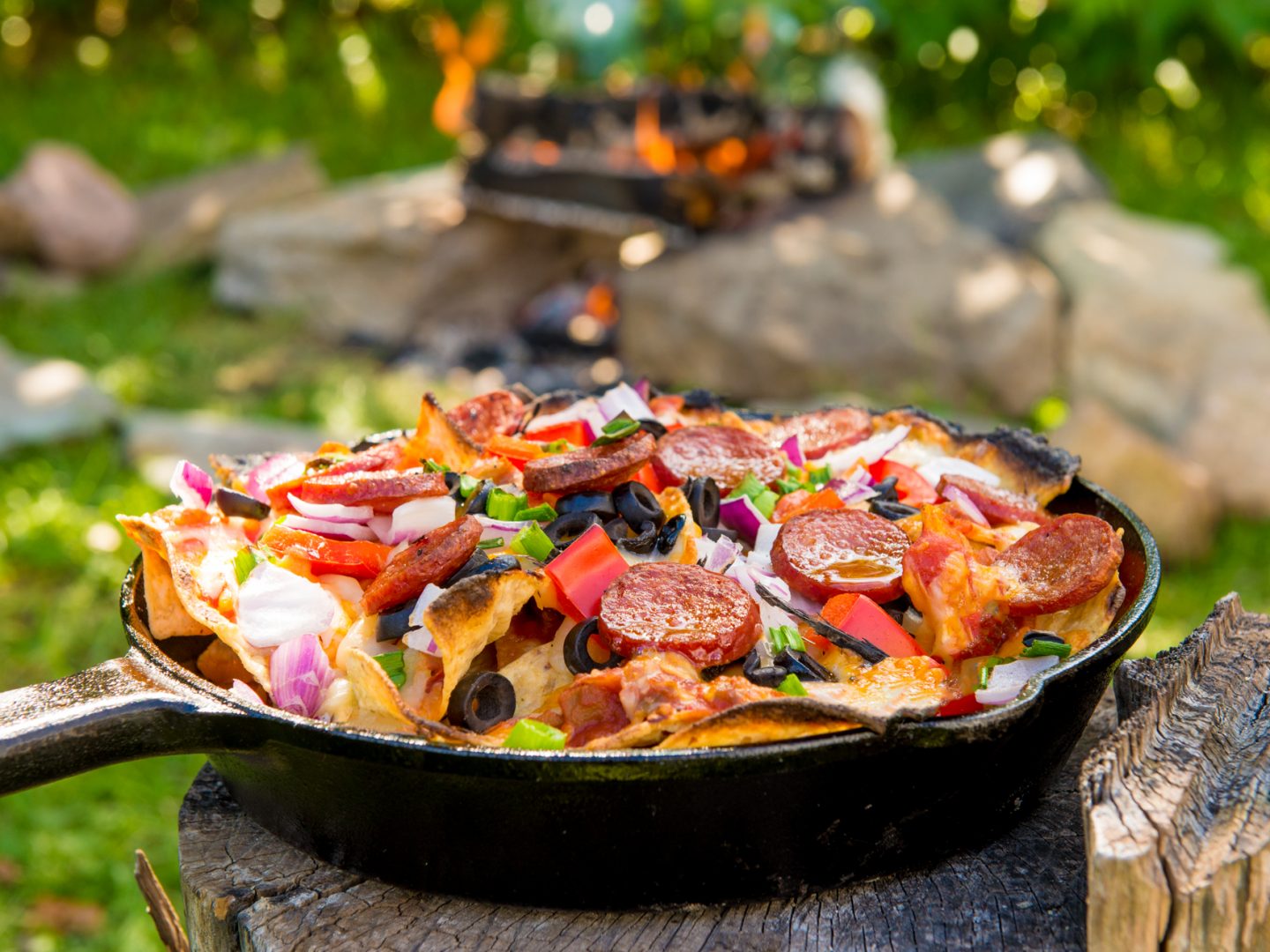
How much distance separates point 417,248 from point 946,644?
5.84 metres

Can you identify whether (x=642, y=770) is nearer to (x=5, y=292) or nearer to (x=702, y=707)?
(x=702, y=707)

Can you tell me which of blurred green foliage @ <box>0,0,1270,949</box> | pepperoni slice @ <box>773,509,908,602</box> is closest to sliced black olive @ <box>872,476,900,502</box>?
pepperoni slice @ <box>773,509,908,602</box>

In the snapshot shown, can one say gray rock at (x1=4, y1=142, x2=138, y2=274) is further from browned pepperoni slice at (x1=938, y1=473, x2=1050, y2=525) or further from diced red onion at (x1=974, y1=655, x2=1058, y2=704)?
diced red onion at (x1=974, y1=655, x2=1058, y2=704)

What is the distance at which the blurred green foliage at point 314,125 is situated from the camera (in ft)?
12.7

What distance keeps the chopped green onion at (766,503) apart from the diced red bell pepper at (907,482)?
0.22 metres

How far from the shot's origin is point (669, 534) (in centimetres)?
182

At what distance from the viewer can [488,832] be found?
149 cm

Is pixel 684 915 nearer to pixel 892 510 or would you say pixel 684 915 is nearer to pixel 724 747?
pixel 724 747

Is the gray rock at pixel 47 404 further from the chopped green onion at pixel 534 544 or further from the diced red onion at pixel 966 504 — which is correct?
the diced red onion at pixel 966 504

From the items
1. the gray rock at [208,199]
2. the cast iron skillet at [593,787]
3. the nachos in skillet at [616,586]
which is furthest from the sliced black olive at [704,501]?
the gray rock at [208,199]

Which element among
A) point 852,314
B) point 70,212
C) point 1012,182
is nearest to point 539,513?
point 852,314

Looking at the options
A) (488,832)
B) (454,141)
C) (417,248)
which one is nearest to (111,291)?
(417,248)

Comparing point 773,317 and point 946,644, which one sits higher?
Answer: point 946,644

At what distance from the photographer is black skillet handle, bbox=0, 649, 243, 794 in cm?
143
